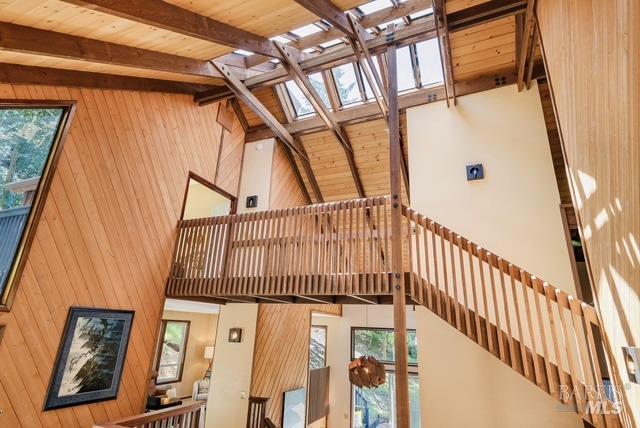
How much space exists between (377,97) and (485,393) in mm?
4978

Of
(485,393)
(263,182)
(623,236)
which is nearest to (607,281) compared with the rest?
(623,236)

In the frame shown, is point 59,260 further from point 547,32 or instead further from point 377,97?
point 547,32

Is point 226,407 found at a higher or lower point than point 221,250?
lower

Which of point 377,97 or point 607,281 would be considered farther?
point 377,97

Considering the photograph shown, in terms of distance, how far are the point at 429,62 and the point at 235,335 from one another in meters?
6.34

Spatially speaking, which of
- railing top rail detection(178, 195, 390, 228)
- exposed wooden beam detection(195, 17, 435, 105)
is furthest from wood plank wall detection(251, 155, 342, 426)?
railing top rail detection(178, 195, 390, 228)

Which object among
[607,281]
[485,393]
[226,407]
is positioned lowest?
[226,407]

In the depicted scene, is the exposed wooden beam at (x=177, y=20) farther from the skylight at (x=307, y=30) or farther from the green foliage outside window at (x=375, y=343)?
the green foliage outside window at (x=375, y=343)

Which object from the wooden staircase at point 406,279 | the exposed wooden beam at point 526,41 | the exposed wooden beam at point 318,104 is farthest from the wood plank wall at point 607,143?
the exposed wooden beam at point 318,104

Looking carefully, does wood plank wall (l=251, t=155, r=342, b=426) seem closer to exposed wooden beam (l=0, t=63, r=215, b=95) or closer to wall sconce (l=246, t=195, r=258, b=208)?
wall sconce (l=246, t=195, r=258, b=208)

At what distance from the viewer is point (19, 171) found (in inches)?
147

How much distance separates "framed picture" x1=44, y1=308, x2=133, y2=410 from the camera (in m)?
3.96

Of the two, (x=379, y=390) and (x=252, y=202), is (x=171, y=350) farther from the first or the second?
(x=379, y=390)

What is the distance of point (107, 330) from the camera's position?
4.50 m
